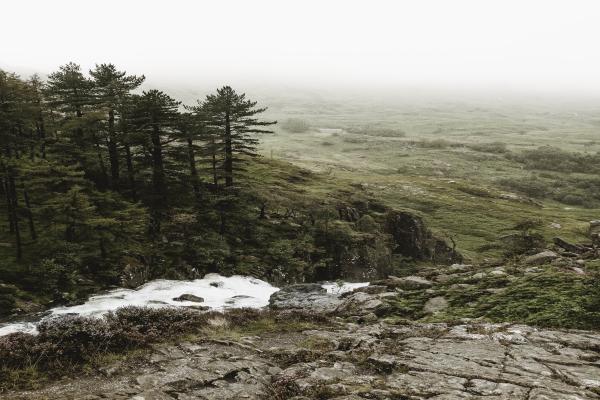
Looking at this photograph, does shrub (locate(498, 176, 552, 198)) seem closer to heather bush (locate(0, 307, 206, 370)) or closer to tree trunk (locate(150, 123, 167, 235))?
tree trunk (locate(150, 123, 167, 235))

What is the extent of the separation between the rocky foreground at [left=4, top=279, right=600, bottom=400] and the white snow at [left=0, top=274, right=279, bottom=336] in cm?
876

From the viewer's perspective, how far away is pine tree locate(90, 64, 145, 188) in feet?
123

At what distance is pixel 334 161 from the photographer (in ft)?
453

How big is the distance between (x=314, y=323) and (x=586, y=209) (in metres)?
96.5

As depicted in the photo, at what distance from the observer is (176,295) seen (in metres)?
28.0

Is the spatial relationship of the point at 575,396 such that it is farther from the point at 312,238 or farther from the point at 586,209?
the point at 586,209

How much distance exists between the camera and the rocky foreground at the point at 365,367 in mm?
12531

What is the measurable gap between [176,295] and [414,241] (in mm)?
30827

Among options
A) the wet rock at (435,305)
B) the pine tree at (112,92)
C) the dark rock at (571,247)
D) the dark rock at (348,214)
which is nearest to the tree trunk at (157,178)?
the pine tree at (112,92)

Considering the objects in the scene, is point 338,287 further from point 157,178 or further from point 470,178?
point 470,178

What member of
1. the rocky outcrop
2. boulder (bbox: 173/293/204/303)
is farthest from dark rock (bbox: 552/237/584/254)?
boulder (bbox: 173/293/204/303)

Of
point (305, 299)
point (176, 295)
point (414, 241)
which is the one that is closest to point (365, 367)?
point (305, 299)

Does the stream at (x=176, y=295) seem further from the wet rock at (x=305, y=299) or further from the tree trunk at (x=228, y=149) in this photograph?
the tree trunk at (x=228, y=149)

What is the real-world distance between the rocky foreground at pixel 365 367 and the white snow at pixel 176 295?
876 cm
